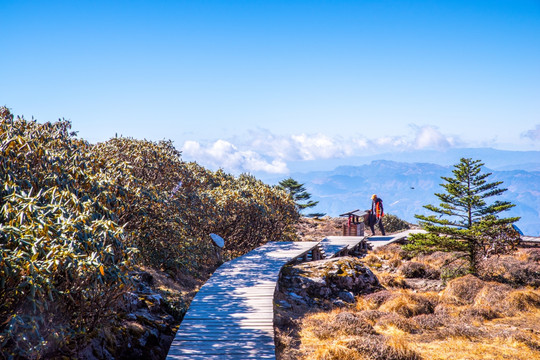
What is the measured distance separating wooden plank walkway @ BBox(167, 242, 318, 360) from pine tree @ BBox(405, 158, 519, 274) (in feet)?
26.1

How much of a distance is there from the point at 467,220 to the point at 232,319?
1374 centimetres

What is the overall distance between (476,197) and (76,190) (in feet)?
56.2

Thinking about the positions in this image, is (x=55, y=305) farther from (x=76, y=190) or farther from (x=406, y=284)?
(x=406, y=284)

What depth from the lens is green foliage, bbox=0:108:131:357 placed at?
551 cm

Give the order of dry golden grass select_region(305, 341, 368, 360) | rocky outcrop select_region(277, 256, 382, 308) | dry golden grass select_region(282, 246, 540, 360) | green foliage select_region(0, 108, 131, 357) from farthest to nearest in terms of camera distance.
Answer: rocky outcrop select_region(277, 256, 382, 308) < dry golden grass select_region(282, 246, 540, 360) < dry golden grass select_region(305, 341, 368, 360) < green foliage select_region(0, 108, 131, 357)

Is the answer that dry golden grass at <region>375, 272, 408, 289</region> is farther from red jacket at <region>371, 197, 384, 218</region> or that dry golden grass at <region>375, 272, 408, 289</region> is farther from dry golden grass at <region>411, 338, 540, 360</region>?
red jacket at <region>371, 197, 384, 218</region>

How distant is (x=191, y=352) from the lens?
8297 millimetres

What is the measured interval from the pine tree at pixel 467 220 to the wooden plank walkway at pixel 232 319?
313 inches

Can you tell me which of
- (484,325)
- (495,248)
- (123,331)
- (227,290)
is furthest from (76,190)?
(495,248)

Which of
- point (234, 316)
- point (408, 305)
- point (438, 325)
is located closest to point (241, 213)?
point (408, 305)

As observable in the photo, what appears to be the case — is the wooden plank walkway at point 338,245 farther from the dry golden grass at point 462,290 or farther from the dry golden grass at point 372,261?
the dry golden grass at point 462,290

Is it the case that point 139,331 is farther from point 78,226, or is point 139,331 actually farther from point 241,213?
point 241,213

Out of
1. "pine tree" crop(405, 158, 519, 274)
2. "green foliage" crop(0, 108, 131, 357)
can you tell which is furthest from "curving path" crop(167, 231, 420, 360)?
"pine tree" crop(405, 158, 519, 274)

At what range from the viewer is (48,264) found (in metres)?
5.66
